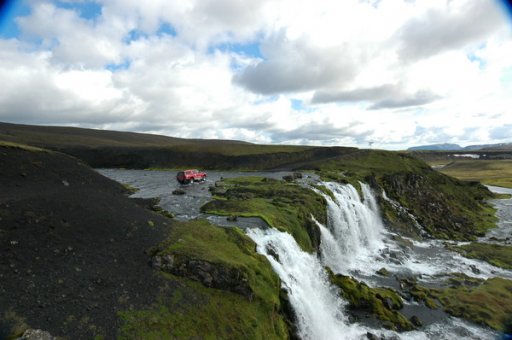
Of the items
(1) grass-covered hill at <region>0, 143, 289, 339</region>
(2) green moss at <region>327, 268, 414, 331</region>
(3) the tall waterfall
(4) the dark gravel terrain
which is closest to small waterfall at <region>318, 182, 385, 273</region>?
(3) the tall waterfall

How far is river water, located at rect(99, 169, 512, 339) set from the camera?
2709 centimetres

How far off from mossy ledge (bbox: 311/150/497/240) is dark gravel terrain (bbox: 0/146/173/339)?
5275 cm

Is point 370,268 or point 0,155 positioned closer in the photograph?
point 0,155

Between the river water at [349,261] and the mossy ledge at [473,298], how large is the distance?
1449mm

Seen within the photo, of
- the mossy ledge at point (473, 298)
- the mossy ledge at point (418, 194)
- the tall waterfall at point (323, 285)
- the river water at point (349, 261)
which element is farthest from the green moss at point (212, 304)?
the mossy ledge at point (418, 194)

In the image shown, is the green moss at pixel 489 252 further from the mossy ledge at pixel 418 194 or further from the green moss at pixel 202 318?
the green moss at pixel 202 318

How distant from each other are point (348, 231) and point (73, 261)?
4135 cm

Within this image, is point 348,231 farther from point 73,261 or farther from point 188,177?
point 73,261

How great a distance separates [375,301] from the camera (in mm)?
32469

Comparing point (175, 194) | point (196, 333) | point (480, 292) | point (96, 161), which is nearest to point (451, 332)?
point (480, 292)

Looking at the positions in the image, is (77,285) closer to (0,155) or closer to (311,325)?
(311,325)

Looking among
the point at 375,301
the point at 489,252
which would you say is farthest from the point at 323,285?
the point at 489,252

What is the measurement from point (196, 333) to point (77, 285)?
276 inches

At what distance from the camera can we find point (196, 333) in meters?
17.7
